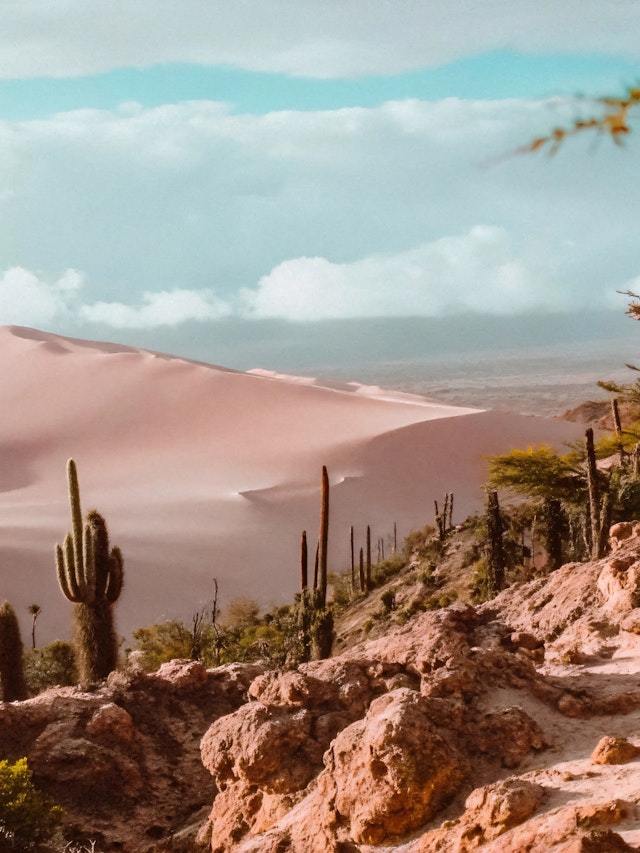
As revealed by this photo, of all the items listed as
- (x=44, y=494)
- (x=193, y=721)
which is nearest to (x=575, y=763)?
(x=193, y=721)

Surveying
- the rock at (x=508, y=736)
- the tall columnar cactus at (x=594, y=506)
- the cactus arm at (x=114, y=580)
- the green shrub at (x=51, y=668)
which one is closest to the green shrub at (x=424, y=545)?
the tall columnar cactus at (x=594, y=506)

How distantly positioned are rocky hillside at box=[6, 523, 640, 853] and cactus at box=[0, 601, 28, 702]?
138 inches

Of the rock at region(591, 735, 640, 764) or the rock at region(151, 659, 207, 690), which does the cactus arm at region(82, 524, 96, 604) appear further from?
the rock at region(591, 735, 640, 764)

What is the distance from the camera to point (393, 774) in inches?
293

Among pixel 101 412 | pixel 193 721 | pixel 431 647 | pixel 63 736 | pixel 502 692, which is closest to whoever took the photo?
pixel 502 692

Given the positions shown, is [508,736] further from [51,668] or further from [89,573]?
[51,668]

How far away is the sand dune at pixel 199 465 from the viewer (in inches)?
1592

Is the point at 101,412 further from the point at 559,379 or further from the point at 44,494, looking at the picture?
the point at 559,379

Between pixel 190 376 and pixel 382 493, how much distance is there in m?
31.0

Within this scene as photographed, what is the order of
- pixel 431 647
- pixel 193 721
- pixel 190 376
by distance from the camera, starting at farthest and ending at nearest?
1. pixel 190 376
2. pixel 193 721
3. pixel 431 647

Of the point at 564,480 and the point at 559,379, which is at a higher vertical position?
the point at 559,379

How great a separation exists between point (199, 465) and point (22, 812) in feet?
179

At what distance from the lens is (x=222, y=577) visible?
133 ft

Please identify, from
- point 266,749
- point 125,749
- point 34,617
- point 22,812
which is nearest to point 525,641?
point 266,749
